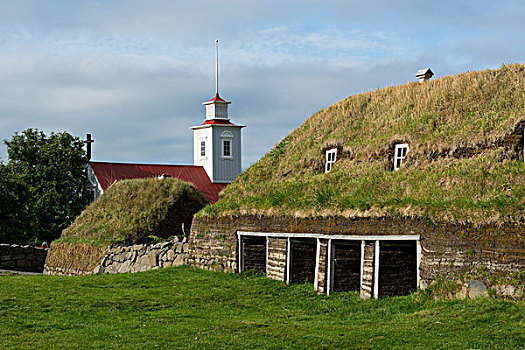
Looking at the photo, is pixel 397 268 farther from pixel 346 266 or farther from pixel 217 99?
pixel 217 99

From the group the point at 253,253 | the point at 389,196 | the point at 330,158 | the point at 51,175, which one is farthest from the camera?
the point at 51,175

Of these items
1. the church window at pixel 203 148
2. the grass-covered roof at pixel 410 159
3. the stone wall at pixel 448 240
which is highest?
the church window at pixel 203 148

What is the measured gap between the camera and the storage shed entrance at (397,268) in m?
17.4

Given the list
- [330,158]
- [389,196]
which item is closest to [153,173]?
[330,158]

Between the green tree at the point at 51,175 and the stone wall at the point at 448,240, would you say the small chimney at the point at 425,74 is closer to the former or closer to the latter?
the stone wall at the point at 448,240

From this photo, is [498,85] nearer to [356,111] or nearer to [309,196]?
[356,111]

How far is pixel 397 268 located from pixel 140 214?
15.4m

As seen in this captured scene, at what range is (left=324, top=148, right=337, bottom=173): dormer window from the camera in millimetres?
25172

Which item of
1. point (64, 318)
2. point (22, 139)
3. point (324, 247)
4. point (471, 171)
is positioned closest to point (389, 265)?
point (324, 247)

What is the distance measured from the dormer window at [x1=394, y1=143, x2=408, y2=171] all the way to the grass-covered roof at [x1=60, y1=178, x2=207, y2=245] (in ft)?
33.4

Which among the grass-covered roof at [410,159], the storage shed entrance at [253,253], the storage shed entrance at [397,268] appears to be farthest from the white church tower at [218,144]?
the storage shed entrance at [397,268]

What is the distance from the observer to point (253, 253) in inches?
889

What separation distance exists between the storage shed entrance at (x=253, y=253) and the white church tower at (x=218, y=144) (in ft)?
122

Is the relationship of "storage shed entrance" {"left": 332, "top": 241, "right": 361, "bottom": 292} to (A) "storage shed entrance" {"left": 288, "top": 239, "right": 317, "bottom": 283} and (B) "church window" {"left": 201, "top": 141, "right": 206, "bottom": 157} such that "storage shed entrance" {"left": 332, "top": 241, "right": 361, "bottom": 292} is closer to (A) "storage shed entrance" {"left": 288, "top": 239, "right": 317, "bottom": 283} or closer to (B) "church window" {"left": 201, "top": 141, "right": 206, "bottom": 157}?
(A) "storage shed entrance" {"left": 288, "top": 239, "right": 317, "bottom": 283}
